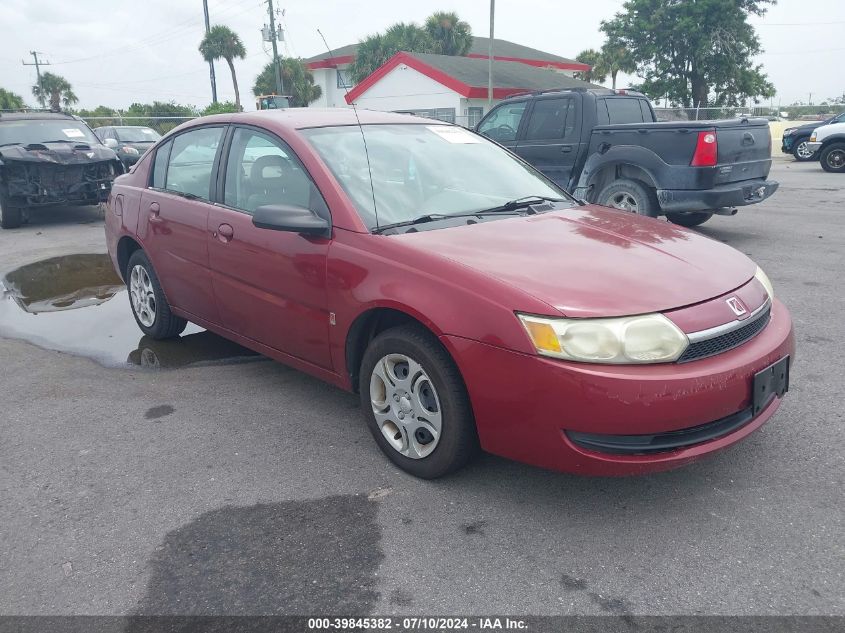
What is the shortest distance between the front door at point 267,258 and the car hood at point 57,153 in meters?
7.92

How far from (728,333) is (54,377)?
159 inches

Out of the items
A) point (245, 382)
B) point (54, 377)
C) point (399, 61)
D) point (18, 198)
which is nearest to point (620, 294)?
point (245, 382)

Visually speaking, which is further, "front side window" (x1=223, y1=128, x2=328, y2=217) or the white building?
the white building

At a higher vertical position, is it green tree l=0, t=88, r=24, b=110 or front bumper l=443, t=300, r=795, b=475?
green tree l=0, t=88, r=24, b=110

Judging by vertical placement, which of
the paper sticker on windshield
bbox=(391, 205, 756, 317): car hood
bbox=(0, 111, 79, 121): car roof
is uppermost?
bbox=(0, 111, 79, 121): car roof

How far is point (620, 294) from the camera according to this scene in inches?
108

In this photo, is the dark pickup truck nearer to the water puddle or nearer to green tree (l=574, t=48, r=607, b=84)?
the water puddle

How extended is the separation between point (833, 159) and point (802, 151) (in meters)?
3.41

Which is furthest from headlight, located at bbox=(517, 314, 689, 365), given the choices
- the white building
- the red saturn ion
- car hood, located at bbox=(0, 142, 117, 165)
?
the white building

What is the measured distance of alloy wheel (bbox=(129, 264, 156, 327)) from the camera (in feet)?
16.7

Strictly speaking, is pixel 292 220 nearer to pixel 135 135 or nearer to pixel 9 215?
pixel 9 215

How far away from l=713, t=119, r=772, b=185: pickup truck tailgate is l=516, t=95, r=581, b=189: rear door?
5.84 ft

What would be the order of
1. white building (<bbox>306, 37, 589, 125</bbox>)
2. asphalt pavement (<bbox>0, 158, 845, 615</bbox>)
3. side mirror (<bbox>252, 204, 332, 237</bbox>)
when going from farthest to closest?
white building (<bbox>306, 37, 589, 125</bbox>) < side mirror (<bbox>252, 204, 332, 237</bbox>) < asphalt pavement (<bbox>0, 158, 845, 615</bbox>)

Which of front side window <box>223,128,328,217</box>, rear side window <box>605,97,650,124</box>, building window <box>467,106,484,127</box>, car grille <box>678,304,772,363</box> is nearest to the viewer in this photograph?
car grille <box>678,304,772,363</box>
